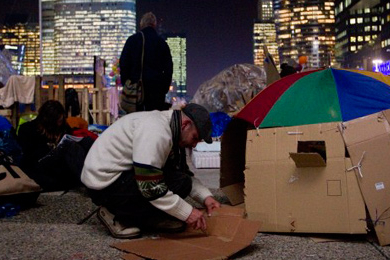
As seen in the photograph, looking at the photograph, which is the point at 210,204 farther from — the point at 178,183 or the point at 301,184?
the point at 301,184

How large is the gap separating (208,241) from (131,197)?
586 mm

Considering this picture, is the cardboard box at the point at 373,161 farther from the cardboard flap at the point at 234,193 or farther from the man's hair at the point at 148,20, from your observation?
the man's hair at the point at 148,20

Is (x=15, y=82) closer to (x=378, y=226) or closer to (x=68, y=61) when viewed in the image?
(x=378, y=226)

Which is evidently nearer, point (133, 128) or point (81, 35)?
point (133, 128)

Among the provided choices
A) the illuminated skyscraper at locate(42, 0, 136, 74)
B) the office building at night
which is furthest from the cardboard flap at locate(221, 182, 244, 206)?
the illuminated skyscraper at locate(42, 0, 136, 74)

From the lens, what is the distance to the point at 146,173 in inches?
125

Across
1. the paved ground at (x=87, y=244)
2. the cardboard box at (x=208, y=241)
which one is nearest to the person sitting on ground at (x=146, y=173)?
the cardboard box at (x=208, y=241)

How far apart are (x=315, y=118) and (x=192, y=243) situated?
132 cm

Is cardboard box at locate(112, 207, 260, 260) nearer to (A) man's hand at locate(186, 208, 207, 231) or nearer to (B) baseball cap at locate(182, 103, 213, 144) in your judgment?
(A) man's hand at locate(186, 208, 207, 231)

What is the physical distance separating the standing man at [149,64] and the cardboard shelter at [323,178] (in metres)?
1.88

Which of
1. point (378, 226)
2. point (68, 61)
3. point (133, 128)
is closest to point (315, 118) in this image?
point (378, 226)

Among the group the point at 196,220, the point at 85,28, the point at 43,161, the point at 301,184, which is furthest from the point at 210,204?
the point at 85,28

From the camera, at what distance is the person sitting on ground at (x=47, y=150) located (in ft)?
18.8

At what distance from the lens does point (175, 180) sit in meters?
3.64
